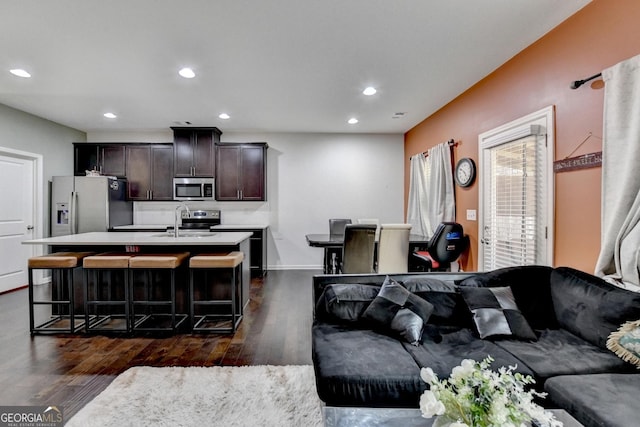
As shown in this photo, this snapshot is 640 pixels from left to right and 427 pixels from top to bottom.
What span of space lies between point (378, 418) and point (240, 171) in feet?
16.9

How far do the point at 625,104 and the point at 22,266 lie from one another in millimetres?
7287

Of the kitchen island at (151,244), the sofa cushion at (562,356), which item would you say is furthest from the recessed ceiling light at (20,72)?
the sofa cushion at (562,356)

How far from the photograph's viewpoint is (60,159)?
545cm

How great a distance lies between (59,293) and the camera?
11.1 ft

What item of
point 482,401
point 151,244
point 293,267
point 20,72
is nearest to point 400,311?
point 482,401

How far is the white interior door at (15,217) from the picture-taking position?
451 centimetres

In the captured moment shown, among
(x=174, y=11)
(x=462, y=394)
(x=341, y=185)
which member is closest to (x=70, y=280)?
(x=174, y=11)

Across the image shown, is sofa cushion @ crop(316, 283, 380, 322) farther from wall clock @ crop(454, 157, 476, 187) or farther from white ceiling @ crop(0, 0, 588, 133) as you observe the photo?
wall clock @ crop(454, 157, 476, 187)

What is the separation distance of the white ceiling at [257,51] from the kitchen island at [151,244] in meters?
1.80

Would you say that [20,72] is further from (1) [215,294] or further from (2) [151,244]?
(1) [215,294]

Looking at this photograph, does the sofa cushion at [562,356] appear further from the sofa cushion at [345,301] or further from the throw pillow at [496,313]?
the sofa cushion at [345,301]

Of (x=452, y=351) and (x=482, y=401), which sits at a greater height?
(x=482, y=401)

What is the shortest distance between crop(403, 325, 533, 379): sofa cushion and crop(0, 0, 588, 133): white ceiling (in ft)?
7.70

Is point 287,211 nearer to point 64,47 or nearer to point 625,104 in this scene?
point 64,47
